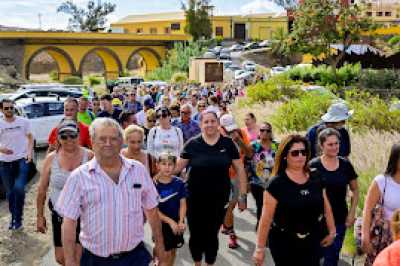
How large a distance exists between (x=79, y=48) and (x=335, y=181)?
55960 mm

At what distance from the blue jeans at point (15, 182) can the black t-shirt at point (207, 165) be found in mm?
3000

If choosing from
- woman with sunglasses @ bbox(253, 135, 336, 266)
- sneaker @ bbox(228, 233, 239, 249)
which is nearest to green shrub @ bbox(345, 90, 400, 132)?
sneaker @ bbox(228, 233, 239, 249)

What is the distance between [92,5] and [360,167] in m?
87.9

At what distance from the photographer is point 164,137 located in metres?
7.88

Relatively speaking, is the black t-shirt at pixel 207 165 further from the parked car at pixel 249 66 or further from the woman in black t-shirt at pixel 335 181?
the parked car at pixel 249 66

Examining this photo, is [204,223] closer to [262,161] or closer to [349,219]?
[349,219]

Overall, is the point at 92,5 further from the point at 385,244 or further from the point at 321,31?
the point at 385,244

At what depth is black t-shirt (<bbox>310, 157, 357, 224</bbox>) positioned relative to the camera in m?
5.38

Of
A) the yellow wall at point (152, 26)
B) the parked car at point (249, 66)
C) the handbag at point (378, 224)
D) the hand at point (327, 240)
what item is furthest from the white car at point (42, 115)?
Answer: the yellow wall at point (152, 26)

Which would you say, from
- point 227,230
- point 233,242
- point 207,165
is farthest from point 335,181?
point 227,230

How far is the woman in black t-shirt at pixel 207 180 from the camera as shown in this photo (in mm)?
5809

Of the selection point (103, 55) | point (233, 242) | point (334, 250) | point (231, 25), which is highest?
point (231, 25)

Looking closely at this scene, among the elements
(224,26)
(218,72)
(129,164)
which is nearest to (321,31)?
(218,72)

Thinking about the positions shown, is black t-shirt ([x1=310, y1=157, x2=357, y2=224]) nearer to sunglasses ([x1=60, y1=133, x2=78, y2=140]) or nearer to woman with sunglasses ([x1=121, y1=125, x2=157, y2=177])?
woman with sunglasses ([x1=121, y1=125, x2=157, y2=177])
